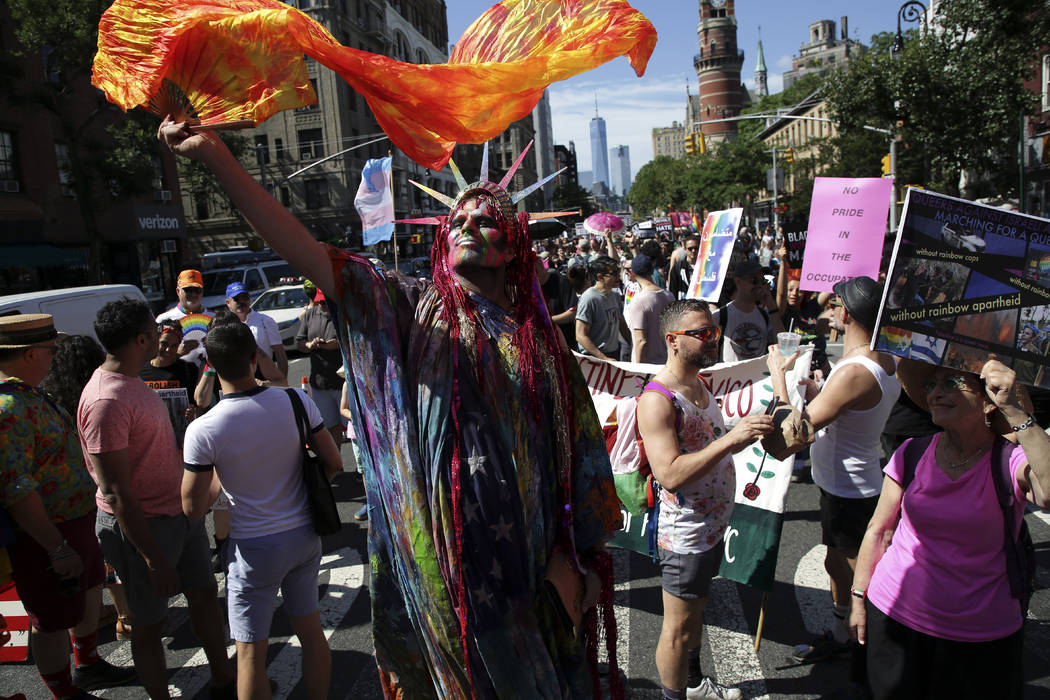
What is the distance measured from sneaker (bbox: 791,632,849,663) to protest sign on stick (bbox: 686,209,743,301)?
171 inches

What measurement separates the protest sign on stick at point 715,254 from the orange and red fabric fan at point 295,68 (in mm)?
5991

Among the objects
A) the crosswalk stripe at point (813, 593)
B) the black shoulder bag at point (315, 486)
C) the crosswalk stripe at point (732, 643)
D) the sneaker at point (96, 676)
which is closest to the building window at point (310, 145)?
the sneaker at point (96, 676)

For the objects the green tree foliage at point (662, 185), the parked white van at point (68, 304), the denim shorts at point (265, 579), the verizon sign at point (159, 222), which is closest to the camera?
the denim shorts at point (265, 579)

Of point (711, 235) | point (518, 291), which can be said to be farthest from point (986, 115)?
point (518, 291)

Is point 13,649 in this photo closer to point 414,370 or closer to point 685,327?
point 414,370

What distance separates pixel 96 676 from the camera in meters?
3.84

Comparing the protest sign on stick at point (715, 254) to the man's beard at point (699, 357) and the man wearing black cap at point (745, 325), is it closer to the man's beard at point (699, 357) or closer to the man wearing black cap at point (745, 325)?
the man wearing black cap at point (745, 325)

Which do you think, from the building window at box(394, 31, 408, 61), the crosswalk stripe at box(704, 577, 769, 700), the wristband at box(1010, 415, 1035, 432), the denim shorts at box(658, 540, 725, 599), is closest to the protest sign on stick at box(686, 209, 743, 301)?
the crosswalk stripe at box(704, 577, 769, 700)

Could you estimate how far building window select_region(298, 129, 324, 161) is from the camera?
45.3 m

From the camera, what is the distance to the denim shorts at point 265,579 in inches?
115

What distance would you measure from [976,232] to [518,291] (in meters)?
1.52

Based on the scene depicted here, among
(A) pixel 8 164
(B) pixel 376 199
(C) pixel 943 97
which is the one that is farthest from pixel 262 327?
(A) pixel 8 164

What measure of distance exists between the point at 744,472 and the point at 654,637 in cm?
110

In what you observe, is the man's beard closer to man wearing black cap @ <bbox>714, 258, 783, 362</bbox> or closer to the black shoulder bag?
the black shoulder bag
